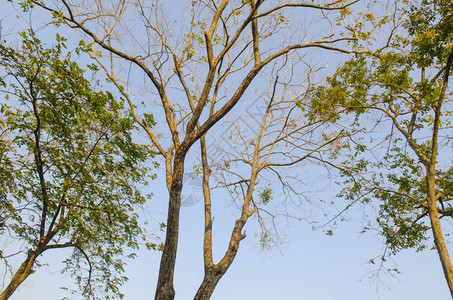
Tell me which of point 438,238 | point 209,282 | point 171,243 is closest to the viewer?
point 171,243

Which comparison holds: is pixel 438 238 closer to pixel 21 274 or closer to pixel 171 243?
pixel 171 243

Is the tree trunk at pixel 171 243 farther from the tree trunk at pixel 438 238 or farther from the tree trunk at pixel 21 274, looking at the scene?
the tree trunk at pixel 21 274

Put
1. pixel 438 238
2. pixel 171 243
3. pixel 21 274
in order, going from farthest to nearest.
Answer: pixel 21 274
pixel 438 238
pixel 171 243

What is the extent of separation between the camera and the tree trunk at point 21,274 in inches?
345

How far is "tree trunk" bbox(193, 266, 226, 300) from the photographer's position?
6.16 meters

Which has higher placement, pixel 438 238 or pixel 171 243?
pixel 438 238

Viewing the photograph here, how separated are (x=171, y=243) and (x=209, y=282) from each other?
1.65 metres

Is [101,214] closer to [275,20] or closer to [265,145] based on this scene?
[265,145]

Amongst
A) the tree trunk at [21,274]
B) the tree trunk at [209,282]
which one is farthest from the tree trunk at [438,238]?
the tree trunk at [21,274]

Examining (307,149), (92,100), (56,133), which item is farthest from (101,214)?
(307,149)

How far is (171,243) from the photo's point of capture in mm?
5332

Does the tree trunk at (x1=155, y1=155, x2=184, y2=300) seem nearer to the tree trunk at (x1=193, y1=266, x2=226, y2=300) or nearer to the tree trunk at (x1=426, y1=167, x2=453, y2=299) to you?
the tree trunk at (x1=193, y1=266, x2=226, y2=300)

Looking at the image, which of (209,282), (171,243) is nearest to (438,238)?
(209,282)

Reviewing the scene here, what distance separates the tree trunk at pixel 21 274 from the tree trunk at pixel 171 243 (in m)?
5.96
